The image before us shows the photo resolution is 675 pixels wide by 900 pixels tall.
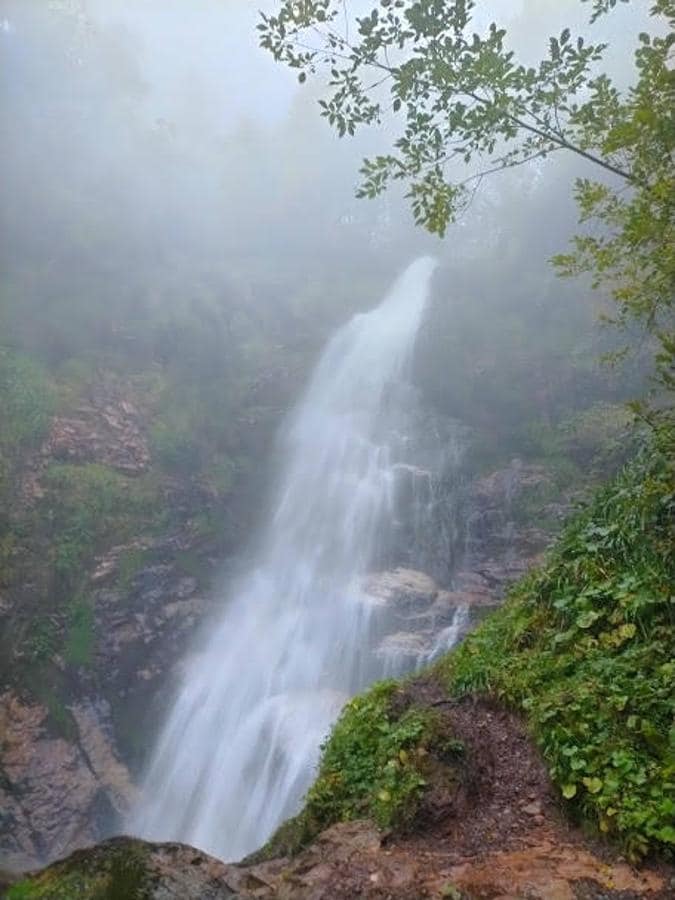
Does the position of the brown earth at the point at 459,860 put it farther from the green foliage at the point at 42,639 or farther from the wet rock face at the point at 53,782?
the green foliage at the point at 42,639

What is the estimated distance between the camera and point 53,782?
1195 cm

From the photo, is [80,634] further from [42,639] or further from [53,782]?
[53,782]

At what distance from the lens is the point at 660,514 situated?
5.26 metres

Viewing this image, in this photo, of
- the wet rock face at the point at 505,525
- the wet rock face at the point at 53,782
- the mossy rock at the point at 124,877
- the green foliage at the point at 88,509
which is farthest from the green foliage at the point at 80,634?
the mossy rock at the point at 124,877

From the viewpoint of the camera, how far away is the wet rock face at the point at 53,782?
11.3 meters

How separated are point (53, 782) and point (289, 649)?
554cm

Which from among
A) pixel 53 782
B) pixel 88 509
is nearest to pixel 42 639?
pixel 53 782

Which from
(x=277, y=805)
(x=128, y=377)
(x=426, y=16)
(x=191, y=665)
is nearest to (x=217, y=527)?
(x=191, y=665)

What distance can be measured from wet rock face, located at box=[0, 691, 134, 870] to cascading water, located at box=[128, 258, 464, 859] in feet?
2.62

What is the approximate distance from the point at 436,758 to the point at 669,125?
15.1ft

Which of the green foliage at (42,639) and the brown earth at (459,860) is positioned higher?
the green foliage at (42,639)

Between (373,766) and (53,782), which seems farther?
(53,782)

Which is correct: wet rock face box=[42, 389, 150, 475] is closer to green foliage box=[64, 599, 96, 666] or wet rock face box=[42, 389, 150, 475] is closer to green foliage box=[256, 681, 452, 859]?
green foliage box=[64, 599, 96, 666]

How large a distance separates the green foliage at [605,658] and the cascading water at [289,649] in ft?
25.6
